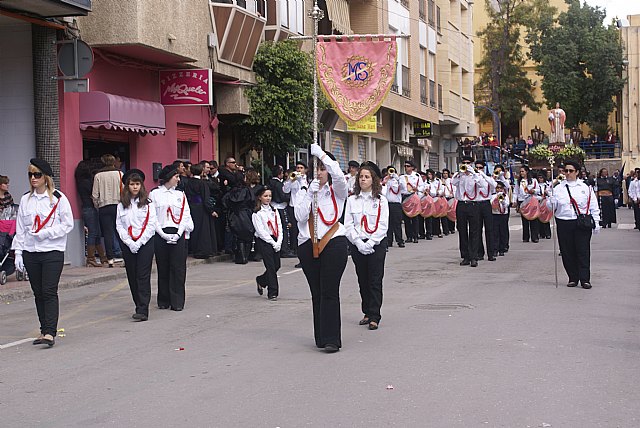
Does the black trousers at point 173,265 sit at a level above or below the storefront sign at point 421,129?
below

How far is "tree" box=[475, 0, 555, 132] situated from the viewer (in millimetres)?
61656

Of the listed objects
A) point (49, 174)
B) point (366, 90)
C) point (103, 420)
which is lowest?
point (103, 420)

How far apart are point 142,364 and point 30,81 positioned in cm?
1061

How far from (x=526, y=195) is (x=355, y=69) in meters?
7.34

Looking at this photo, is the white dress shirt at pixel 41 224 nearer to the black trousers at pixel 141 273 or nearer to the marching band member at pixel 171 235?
the black trousers at pixel 141 273

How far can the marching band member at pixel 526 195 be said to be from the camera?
24.7 metres

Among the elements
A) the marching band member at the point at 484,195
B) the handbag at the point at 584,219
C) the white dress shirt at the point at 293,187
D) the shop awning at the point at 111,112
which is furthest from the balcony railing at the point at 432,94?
the handbag at the point at 584,219

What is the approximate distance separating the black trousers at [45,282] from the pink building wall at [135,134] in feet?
27.1

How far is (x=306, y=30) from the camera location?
29.0 m

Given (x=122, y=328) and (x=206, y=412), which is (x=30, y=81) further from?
(x=206, y=412)

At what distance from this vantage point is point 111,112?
18.4 meters

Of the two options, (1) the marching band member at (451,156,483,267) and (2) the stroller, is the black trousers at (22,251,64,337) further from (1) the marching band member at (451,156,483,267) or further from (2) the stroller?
(1) the marching band member at (451,156,483,267)

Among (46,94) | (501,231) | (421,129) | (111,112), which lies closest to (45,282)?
(46,94)

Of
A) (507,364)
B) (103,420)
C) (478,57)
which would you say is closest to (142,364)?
(103,420)
